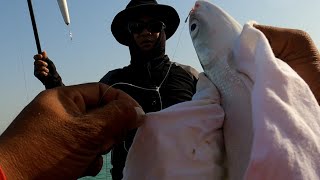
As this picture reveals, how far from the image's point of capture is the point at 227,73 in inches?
46.7

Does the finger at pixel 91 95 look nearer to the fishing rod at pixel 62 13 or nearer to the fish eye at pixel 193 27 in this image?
the fish eye at pixel 193 27

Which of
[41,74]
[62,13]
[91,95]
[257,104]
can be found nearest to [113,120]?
[91,95]

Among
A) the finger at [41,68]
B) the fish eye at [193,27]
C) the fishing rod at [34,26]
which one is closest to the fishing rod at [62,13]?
the fishing rod at [34,26]

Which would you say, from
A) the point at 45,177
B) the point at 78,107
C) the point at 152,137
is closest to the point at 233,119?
the point at 152,137

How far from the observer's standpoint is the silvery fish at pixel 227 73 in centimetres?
108

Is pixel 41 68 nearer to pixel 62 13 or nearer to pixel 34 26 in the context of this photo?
pixel 34 26

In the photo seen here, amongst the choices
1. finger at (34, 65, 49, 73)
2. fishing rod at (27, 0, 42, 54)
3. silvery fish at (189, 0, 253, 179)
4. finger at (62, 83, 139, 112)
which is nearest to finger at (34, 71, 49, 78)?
finger at (34, 65, 49, 73)

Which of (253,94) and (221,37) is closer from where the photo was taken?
(253,94)

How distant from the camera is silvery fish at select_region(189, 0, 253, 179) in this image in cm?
Result: 108

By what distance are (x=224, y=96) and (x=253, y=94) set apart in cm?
22

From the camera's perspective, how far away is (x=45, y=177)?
2.89 ft

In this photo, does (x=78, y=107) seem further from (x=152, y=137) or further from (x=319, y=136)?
(x=319, y=136)

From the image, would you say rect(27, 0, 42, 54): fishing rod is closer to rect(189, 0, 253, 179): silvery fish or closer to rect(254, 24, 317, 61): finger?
rect(189, 0, 253, 179): silvery fish

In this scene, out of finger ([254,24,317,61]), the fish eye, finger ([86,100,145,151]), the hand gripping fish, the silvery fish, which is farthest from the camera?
the fish eye
